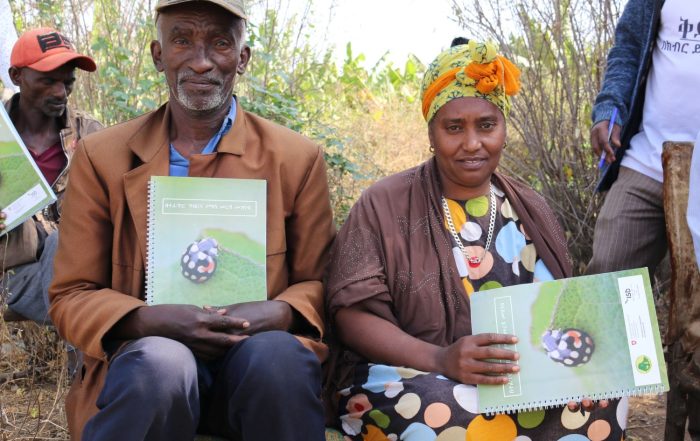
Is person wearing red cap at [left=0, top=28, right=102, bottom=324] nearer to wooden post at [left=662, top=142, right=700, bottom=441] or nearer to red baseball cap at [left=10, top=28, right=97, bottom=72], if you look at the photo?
red baseball cap at [left=10, top=28, right=97, bottom=72]

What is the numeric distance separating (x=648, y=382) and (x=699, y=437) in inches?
38.9

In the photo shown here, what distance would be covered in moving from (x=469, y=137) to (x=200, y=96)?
91cm

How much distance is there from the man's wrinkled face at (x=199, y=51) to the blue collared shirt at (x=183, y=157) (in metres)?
0.10

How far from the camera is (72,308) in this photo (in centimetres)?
273

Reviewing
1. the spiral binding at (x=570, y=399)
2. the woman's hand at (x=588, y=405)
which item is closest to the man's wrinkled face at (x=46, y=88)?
the spiral binding at (x=570, y=399)

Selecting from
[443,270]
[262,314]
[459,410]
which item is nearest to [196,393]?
[262,314]

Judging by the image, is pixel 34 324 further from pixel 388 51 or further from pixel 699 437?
pixel 388 51

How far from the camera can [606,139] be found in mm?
3742

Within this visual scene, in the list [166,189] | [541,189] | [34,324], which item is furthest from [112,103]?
[166,189]

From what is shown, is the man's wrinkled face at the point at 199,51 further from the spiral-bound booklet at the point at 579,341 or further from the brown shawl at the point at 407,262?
the spiral-bound booklet at the point at 579,341

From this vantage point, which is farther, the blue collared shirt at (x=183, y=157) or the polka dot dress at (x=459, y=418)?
the blue collared shirt at (x=183, y=157)

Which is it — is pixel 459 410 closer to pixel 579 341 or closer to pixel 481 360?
pixel 481 360

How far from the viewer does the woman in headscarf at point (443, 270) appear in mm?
2744

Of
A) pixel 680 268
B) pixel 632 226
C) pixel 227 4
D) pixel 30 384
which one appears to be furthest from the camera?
pixel 632 226
